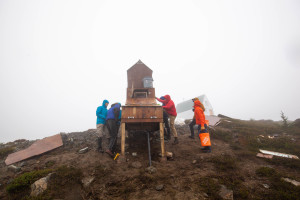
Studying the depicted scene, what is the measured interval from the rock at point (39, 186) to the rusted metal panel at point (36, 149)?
2.96m

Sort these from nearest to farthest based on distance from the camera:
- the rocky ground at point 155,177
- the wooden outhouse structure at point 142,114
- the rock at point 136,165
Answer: the rocky ground at point 155,177 < the rock at point 136,165 < the wooden outhouse structure at point 142,114

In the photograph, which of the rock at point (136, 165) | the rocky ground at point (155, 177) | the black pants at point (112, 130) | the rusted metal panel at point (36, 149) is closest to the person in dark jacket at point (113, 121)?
the black pants at point (112, 130)

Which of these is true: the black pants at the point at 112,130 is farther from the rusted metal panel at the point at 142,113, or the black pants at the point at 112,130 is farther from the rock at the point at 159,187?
the rock at the point at 159,187

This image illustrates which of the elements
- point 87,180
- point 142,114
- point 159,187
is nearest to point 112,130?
point 142,114

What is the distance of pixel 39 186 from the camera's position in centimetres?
317

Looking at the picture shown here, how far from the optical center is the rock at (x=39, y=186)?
3.05 metres

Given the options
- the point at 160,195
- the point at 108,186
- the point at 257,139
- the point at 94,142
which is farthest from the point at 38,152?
the point at 257,139

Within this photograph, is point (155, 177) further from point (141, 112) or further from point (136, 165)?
point (141, 112)

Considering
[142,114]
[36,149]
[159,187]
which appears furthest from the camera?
[36,149]

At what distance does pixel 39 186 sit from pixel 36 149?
3.64m

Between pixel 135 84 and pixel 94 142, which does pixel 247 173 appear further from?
pixel 135 84

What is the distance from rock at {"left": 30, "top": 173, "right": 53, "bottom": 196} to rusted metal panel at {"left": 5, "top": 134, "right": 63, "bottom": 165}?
2959 millimetres

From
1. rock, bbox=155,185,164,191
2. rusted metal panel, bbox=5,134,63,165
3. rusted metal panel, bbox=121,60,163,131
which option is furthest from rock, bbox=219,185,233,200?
rusted metal panel, bbox=5,134,63,165

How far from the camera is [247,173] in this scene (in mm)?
3801
